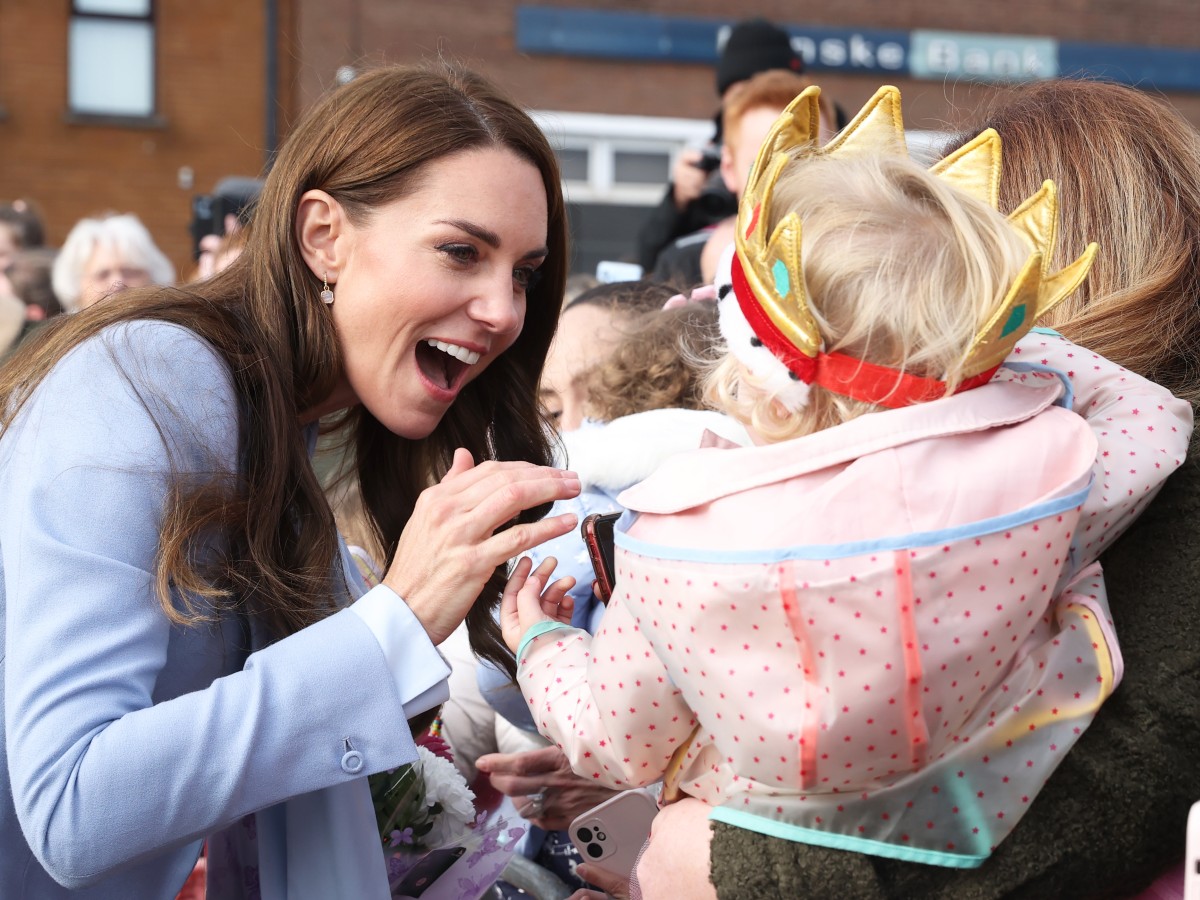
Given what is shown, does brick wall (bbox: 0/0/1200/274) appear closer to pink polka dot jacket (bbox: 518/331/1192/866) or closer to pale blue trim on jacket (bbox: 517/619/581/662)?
pale blue trim on jacket (bbox: 517/619/581/662)

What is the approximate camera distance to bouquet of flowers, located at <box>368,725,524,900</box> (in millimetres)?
2006

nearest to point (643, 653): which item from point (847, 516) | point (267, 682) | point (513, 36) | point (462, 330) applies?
point (847, 516)

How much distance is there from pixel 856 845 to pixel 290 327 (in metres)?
1.14

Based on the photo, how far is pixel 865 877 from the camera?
128 centimetres

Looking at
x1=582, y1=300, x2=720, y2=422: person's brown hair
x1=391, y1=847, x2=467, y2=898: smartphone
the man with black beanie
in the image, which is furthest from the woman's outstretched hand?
the man with black beanie

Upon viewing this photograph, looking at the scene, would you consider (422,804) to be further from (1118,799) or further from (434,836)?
(1118,799)

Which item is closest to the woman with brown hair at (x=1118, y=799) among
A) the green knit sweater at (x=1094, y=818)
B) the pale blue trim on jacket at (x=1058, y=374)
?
the green knit sweater at (x=1094, y=818)

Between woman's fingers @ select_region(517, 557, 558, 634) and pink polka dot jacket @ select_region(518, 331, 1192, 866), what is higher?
pink polka dot jacket @ select_region(518, 331, 1192, 866)

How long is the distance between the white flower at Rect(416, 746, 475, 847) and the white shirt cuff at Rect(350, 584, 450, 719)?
52cm

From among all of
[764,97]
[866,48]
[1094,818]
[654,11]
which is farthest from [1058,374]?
[866,48]

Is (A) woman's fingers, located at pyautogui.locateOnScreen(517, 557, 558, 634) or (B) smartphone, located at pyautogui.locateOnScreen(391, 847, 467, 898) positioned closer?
(A) woman's fingers, located at pyautogui.locateOnScreen(517, 557, 558, 634)

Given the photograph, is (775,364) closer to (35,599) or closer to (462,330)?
(462,330)

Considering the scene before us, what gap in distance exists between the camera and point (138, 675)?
150 cm

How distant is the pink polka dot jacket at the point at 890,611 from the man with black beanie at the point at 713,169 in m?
3.34
